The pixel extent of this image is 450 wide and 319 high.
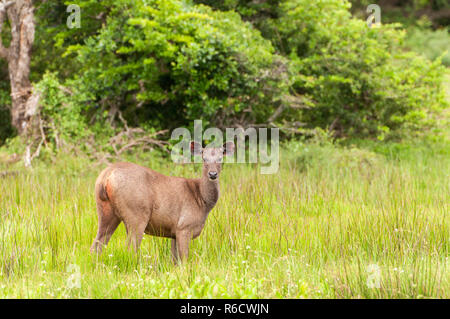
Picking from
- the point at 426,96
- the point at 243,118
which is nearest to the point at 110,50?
the point at 243,118

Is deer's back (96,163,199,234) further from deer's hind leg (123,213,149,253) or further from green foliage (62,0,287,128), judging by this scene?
green foliage (62,0,287,128)

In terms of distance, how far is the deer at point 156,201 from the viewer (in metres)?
5.80

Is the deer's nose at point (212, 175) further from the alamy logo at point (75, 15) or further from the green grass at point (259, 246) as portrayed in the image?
the alamy logo at point (75, 15)

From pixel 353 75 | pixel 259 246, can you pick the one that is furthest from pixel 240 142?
pixel 259 246

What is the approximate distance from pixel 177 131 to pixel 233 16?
10.0ft

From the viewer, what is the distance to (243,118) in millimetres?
14023

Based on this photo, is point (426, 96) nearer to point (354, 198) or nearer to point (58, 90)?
point (354, 198)

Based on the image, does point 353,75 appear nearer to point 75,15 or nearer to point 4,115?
point 75,15

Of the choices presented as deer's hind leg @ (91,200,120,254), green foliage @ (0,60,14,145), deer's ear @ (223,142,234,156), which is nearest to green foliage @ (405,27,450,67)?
green foliage @ (0,60,14,145)

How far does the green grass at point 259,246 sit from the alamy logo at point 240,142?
64.9 inches

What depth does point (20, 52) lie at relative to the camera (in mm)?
14211

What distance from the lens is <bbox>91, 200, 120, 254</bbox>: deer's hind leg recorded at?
19.9 feet

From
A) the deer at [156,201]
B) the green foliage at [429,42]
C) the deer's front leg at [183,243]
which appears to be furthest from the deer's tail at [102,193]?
the green foliage at [429,42]

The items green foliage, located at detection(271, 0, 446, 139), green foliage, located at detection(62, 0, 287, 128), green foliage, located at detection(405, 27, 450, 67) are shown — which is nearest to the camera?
green foliage, located at detection(62, 0, 287, 128)
